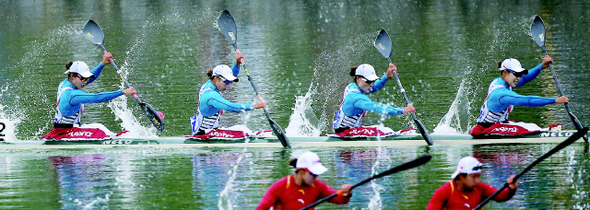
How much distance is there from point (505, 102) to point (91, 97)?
25.9 ft

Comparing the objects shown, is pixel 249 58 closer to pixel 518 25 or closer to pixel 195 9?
pixel 518 25

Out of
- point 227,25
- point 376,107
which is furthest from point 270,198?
point 227,25

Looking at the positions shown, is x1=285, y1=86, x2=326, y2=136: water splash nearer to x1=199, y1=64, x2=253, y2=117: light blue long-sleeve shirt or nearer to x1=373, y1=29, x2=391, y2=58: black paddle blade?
x1=373, y1=29, x2=391, y2=58: black paddle blade

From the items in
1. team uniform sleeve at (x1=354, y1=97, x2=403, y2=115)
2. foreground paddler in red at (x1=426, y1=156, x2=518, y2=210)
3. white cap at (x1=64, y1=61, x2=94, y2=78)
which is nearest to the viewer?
foreground paddler in red at (x1=426, y1=156, x2=518, y2=210)

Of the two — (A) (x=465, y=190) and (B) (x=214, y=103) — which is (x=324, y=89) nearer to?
(B) (x=214, y=103)

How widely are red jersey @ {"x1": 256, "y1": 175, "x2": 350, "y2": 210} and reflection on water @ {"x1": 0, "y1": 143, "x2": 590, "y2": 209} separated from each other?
2249 millimetres

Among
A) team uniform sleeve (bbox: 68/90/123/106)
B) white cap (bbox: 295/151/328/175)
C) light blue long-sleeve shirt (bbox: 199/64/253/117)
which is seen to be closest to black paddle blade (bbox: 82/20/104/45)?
team uniform sleeve (bbox: 68/90/123/106)

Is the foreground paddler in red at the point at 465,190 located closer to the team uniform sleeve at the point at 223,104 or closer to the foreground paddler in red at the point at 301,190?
the foreground paddler in red at the point at 301,190

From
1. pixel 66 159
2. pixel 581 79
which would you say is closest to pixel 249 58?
pixel 581 79

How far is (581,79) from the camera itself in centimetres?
2347

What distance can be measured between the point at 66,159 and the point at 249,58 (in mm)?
14008

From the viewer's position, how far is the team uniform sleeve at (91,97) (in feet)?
53.7

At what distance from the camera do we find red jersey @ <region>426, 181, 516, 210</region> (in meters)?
9.70

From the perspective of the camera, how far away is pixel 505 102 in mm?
15891
